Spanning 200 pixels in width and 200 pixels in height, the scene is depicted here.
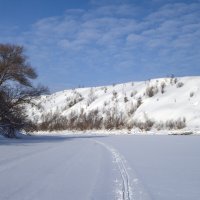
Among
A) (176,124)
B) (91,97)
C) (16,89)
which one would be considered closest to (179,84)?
(176,124)

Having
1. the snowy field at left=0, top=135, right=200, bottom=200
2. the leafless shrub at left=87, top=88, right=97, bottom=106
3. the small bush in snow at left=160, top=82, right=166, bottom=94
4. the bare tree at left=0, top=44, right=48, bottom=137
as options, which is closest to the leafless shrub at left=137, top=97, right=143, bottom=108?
the small bush in snow at left=160, top=82, right=166, bottom=94

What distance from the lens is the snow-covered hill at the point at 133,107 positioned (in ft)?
184

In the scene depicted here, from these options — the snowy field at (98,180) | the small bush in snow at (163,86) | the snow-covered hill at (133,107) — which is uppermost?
the small bush in snow at (163,86)

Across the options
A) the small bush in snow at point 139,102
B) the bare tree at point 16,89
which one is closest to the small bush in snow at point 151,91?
the small bush in snow at point 139,102

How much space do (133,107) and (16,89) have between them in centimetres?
3330

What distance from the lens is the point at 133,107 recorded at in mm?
66375

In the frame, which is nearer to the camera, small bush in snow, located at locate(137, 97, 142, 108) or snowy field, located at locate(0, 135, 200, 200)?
snowy field, located at locate(0, 135, 200, 200)

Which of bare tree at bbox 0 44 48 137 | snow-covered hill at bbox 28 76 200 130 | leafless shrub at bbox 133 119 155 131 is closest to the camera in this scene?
bare tree at bbox 0 44 48 137

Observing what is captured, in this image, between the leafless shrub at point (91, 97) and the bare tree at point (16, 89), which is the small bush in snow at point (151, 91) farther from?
the bare tree at point (16, 89)

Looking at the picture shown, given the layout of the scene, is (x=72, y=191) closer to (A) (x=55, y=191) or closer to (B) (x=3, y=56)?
(A) (x=55, y=191)

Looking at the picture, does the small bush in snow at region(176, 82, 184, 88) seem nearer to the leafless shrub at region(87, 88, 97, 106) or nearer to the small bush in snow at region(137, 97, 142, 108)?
the small bush in snow at region(137, 97, 142, 108)

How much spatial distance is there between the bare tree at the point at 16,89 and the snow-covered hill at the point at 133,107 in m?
22.3

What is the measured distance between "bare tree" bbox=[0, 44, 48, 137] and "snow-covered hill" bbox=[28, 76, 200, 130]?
22293 mm

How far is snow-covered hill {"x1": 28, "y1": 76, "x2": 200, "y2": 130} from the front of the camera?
5612cm
